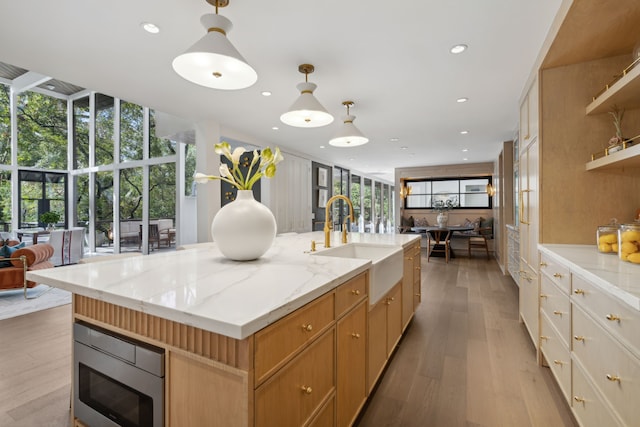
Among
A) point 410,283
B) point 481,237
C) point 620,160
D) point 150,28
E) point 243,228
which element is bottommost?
point 410,283

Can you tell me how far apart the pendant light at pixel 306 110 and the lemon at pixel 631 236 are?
1.99 meters

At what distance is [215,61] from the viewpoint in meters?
1.73

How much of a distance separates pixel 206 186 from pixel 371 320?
3367mm

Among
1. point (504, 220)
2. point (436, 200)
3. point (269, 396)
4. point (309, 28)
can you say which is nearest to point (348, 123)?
point (309, 28)

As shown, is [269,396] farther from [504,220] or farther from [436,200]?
[436,200]

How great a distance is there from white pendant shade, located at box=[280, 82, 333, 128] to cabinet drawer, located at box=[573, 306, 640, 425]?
2.08 m

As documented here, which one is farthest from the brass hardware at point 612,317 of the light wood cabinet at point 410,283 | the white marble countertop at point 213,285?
the light wood cabinet at point 410,283

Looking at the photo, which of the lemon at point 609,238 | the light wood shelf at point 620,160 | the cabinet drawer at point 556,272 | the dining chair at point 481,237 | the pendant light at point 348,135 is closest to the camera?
the light wood shelf at point 620,160

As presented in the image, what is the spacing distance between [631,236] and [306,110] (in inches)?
83.9

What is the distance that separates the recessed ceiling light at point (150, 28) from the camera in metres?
2.10

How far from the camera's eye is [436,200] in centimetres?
954

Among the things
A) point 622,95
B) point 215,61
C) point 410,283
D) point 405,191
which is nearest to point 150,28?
point 215,61

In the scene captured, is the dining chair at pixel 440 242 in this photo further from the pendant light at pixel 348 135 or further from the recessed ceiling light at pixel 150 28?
the recessed ceiling light at pixel 150 28

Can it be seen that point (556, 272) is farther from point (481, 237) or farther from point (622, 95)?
point (481, 237)
